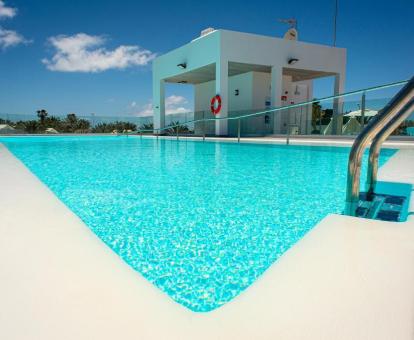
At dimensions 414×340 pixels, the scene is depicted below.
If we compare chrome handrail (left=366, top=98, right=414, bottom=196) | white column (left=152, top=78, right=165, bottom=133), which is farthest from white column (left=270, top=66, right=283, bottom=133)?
chrome handrail (left=366, top=98, right=414, bottom=196)

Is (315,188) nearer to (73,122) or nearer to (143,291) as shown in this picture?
(143,291)

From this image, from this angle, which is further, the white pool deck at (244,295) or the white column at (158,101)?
the white column at (158,101)

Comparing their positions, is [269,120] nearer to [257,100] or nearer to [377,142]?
[257,100]

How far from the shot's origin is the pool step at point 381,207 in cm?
178

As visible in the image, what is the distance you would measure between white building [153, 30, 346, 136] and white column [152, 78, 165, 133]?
63 millimetres

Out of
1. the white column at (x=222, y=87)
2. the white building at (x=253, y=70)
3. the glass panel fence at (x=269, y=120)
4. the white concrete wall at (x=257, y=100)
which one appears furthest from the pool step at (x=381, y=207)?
the white column at (x=222, y=87)

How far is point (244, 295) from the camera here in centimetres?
84

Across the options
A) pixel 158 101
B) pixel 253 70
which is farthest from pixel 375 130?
pixel 158 101

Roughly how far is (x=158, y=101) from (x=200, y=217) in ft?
57.8

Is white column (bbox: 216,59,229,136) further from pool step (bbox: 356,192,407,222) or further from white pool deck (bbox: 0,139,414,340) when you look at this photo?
white pool deck (bbox: 0,139,414,340)

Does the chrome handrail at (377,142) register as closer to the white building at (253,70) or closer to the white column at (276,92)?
the white building at (253,70)

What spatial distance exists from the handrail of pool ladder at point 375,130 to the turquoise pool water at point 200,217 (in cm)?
46

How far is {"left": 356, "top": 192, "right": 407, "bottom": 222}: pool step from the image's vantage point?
1777mm

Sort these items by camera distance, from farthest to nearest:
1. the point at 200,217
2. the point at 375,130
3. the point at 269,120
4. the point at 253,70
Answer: the point at 253,70
the point at 269,120
the point at 200,217
the point at 375,130
